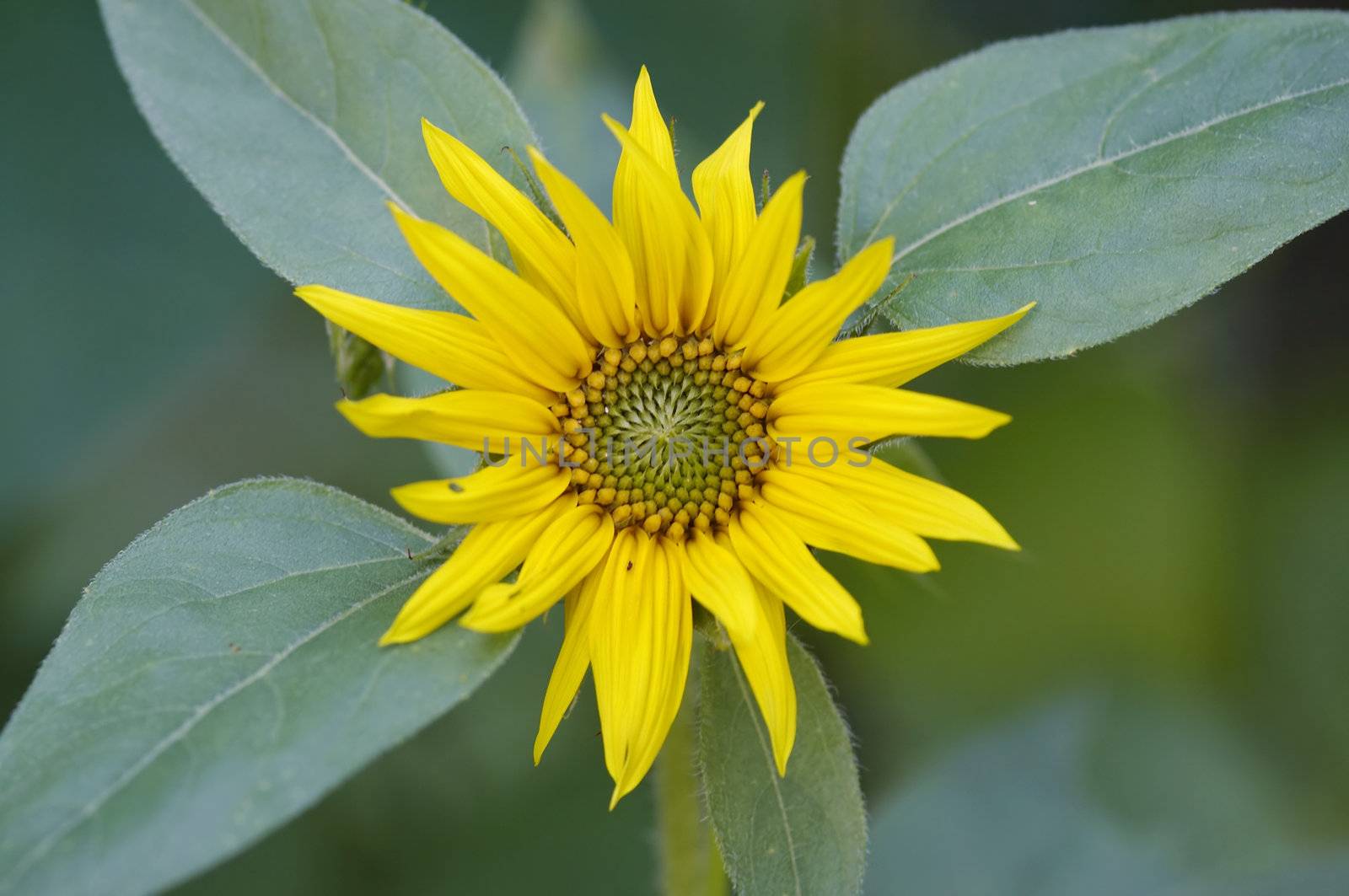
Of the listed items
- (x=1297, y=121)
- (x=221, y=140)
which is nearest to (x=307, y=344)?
(x=221, y=140)

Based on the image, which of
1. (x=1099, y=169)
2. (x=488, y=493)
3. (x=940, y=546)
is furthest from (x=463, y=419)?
(x=940, y=546)

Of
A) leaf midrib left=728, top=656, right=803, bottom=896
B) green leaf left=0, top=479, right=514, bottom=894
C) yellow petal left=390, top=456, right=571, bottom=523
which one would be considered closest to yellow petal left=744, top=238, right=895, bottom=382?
yellow petal left=390, top=456, right=571, bottom=523

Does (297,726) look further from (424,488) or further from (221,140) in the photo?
(221,140)

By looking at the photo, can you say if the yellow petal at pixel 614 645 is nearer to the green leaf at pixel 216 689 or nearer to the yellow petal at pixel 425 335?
the green leaf at pixel 216 689

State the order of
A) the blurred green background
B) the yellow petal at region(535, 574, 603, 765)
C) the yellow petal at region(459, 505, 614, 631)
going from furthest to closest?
the blurred green background, the yellow petal at region(535, 574, 603, 765), the yellow petal at region(459, 505, 614, 631)

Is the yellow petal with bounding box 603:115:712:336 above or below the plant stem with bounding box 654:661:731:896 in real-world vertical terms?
above

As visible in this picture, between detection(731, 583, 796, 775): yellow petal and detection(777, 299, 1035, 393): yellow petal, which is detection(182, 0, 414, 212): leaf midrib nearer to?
detection(777, 299, 1035, 393): yellow petal
